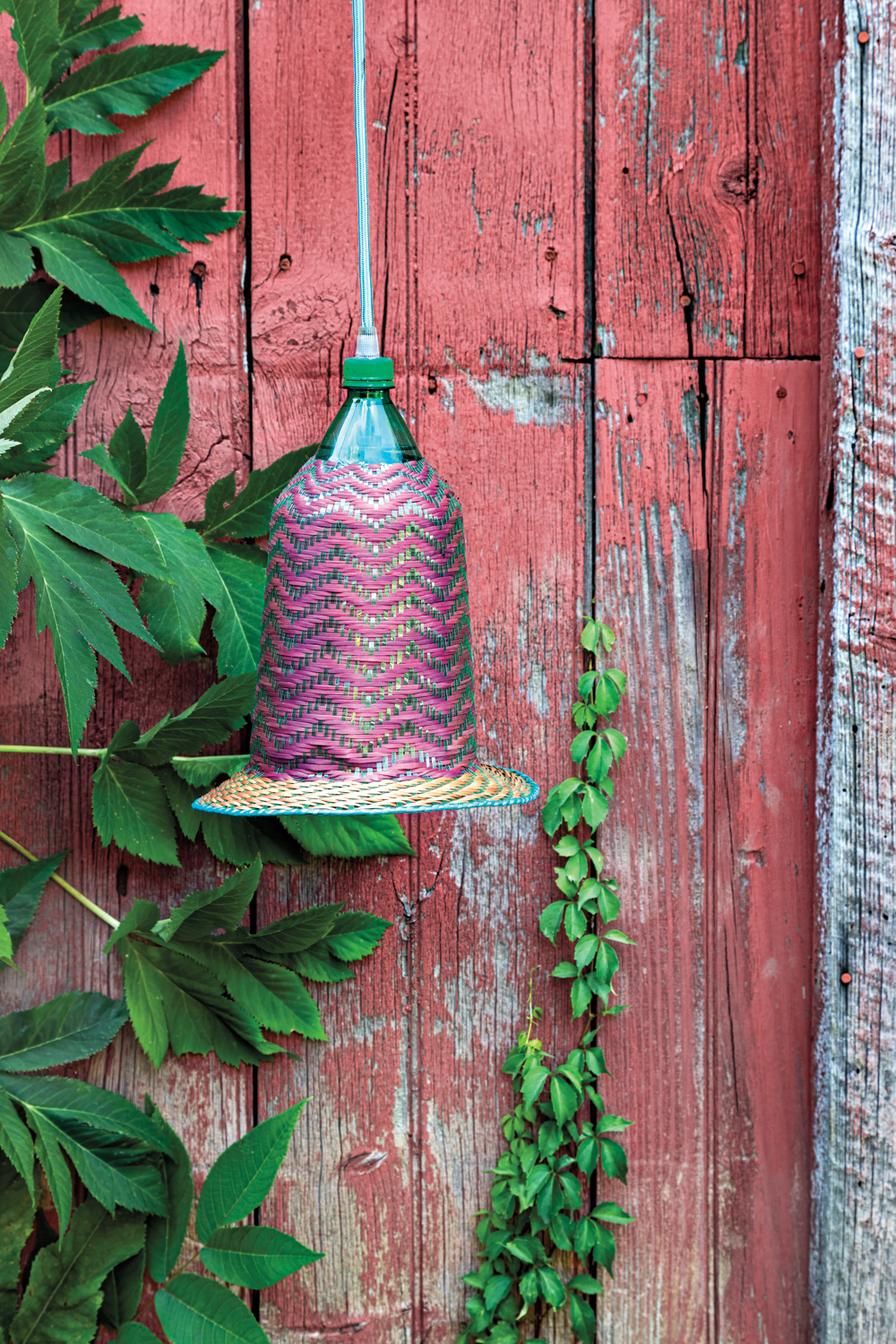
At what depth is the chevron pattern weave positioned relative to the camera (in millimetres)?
730

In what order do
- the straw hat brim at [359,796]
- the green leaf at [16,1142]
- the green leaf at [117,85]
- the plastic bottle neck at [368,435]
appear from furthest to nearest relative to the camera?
the green leaf at [117,85]
the green leaf at [16,1142]
the plastic bottle neck at [368,435]
the straw hat brim at [359,796]

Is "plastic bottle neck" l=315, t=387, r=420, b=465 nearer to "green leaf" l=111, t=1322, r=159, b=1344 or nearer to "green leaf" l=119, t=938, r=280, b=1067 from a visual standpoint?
"green leaf" l=119, t=938, r=280, b=1067

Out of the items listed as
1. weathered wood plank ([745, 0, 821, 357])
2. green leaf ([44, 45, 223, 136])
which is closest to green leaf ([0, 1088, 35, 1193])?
green leaf ([44, 45, 223, 136])

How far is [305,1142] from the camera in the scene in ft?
3.54

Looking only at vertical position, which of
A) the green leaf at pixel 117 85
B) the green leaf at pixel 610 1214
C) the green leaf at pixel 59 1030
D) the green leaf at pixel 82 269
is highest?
the green leaf at pixel 117 85

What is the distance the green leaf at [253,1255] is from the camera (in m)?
0.92

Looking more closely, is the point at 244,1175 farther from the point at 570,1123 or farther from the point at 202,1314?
the point at 570,1123

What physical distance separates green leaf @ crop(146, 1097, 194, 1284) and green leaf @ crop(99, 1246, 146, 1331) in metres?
0.01

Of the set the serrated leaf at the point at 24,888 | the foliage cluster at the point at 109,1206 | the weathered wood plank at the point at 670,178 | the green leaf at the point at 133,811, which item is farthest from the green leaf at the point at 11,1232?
A: the weathered wood plank at the point at 670,178

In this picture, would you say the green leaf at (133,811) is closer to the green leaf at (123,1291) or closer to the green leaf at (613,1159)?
the green leaf at (123,1291)

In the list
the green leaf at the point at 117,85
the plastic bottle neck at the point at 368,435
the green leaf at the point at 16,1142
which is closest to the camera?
the plastic bottle neck at the point at 368,435

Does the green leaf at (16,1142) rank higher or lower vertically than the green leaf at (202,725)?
lower

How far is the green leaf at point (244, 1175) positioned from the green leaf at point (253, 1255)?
0.01 m

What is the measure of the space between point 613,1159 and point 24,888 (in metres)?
0.71
